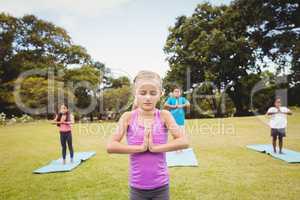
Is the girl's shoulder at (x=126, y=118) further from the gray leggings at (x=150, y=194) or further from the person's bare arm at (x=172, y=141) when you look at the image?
the gray leggings at (x=150, y=194)

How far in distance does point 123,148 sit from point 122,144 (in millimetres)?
35

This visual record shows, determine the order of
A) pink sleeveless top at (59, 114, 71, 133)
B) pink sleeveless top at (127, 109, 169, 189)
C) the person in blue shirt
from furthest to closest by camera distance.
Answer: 1. the person in blue shirt
2. pink sleeveless top at (59, 114, 71, 133)
3. pink sleeveless top at (127, 109, 169, 189)

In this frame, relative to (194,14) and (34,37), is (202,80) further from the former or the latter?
(34,37)

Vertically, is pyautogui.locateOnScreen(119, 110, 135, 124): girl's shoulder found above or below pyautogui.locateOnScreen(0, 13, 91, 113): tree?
below

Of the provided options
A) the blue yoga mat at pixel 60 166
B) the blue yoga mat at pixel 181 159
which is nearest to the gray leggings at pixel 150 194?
the blue yoga mat at pixel 181 159

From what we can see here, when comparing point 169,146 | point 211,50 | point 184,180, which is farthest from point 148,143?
point 211,50

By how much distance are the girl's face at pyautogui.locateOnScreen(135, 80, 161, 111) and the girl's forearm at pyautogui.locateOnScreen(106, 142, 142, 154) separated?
0.29 m

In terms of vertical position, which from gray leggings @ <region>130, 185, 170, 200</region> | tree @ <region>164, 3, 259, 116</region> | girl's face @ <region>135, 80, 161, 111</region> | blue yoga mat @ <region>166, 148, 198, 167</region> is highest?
tree @ <region>164, 3, 259, 116</region>

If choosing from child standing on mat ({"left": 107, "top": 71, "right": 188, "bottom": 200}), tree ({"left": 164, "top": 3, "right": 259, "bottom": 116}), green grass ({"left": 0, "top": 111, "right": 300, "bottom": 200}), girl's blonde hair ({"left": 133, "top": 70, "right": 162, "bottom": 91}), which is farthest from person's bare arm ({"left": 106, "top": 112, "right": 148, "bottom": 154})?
tree ({"left": 164, "top": 3, "right": 259, "bottom": 116})

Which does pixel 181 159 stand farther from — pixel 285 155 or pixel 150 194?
pixel 150 194

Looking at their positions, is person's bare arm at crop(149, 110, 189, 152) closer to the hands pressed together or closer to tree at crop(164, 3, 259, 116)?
the hands pressed together

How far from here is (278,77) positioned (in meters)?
28.5

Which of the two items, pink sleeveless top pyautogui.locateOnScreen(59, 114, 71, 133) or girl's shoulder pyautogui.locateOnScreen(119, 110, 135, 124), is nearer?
girl's shoulder pyautogui.locateOnScreen(119, 110, 135, 124)

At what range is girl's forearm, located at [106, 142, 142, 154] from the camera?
6.23 ft
